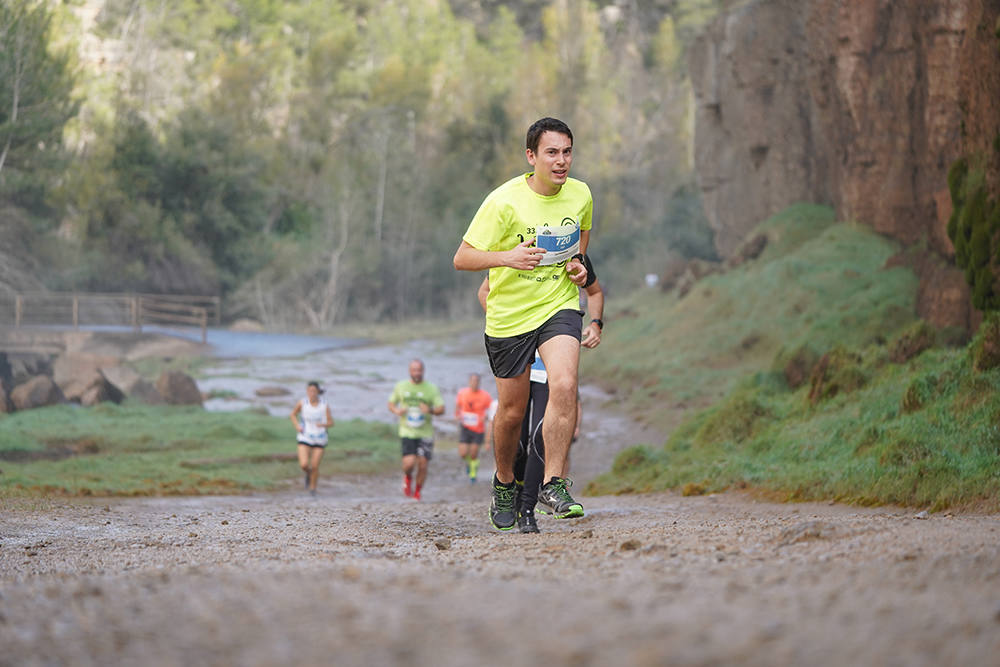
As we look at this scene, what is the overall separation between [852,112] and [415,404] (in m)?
10.7

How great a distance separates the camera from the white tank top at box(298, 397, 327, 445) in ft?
51.1

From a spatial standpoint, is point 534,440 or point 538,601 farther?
point 534,440

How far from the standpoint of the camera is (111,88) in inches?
2114

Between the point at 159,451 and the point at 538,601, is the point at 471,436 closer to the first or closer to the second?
the point at 159,451

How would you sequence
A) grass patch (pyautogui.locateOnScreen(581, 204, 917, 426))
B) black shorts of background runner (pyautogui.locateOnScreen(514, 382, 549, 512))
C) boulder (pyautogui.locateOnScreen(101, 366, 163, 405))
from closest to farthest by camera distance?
black shorts of background runner (pyautogui.locateOnScreen(514, 382, 549, 512)) → grass patch (pyautogui.locateOnScreen(581, 204, 917, 426)) → boulder (pyautogui.locateOnScreen(101, 366, 163, 405))

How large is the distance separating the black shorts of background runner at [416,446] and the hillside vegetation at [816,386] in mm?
2281

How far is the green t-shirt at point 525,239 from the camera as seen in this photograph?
6656 millimetres

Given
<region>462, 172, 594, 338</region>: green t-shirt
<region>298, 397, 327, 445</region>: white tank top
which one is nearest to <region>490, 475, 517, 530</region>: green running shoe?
<region>462, 172, 594, 338</region>: green t-shirt

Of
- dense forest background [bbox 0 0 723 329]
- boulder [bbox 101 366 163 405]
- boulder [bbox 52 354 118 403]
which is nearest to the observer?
boulder [bbox 52 354 118 403]

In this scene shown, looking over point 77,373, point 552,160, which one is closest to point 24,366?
point 77,373

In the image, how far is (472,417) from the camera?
16.6 m

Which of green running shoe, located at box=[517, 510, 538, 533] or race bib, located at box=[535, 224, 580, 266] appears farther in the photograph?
green running shoe, located at box=[517, 510, 538, 533]

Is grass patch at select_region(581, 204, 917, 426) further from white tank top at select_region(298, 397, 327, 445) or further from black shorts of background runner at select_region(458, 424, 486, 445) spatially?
white tank top at select_region(298, 397, 327, 445)

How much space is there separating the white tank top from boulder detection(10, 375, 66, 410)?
10.6 m
